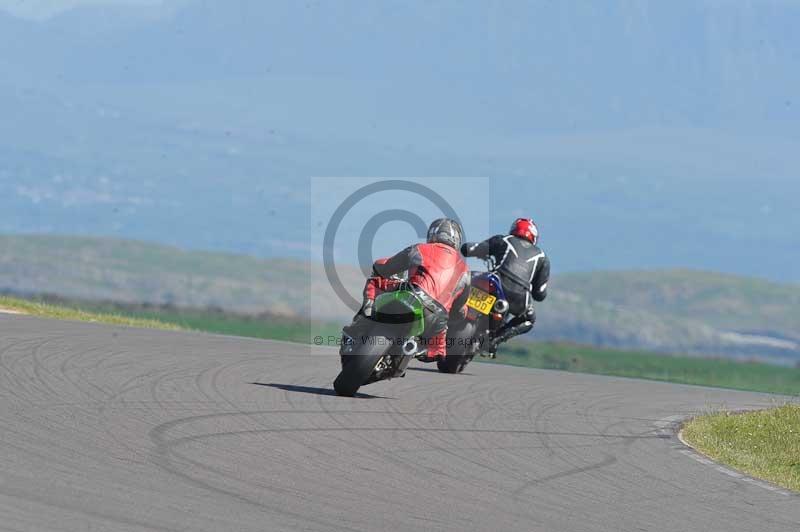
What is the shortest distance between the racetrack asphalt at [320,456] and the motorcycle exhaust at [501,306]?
3.77ft

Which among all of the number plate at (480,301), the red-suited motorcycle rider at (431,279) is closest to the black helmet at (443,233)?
the red-suited motorcycle rider at (431,279)

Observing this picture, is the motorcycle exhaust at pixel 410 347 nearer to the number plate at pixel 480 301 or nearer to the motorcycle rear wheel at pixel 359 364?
the motorcycle rear wheel at pixel 359 364

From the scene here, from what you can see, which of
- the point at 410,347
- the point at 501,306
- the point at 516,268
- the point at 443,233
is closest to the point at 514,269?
the point at 516,268

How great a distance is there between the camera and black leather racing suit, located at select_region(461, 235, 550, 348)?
19906 mm

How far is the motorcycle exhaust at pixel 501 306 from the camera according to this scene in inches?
753

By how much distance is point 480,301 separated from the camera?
18.7 metres

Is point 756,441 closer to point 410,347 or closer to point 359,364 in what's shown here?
point 410,347

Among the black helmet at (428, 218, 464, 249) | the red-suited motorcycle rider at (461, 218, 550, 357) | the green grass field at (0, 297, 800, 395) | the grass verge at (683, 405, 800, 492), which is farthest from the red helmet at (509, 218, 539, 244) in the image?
the green grass field at (0, 297, 800, 395)

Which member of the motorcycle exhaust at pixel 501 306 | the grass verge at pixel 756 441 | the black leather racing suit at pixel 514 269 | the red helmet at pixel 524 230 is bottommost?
the grass verge at pixel 756 441

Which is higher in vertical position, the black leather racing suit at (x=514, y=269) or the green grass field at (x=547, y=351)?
the black leather racing suit at (x=514, y=269)

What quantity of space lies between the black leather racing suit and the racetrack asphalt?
1.85 m

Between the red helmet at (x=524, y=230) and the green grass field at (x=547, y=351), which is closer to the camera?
the red helmet at (x=524, y=230)

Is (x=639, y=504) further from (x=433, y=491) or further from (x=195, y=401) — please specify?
(x=195, y=401)

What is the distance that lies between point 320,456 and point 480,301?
25.1 feet
